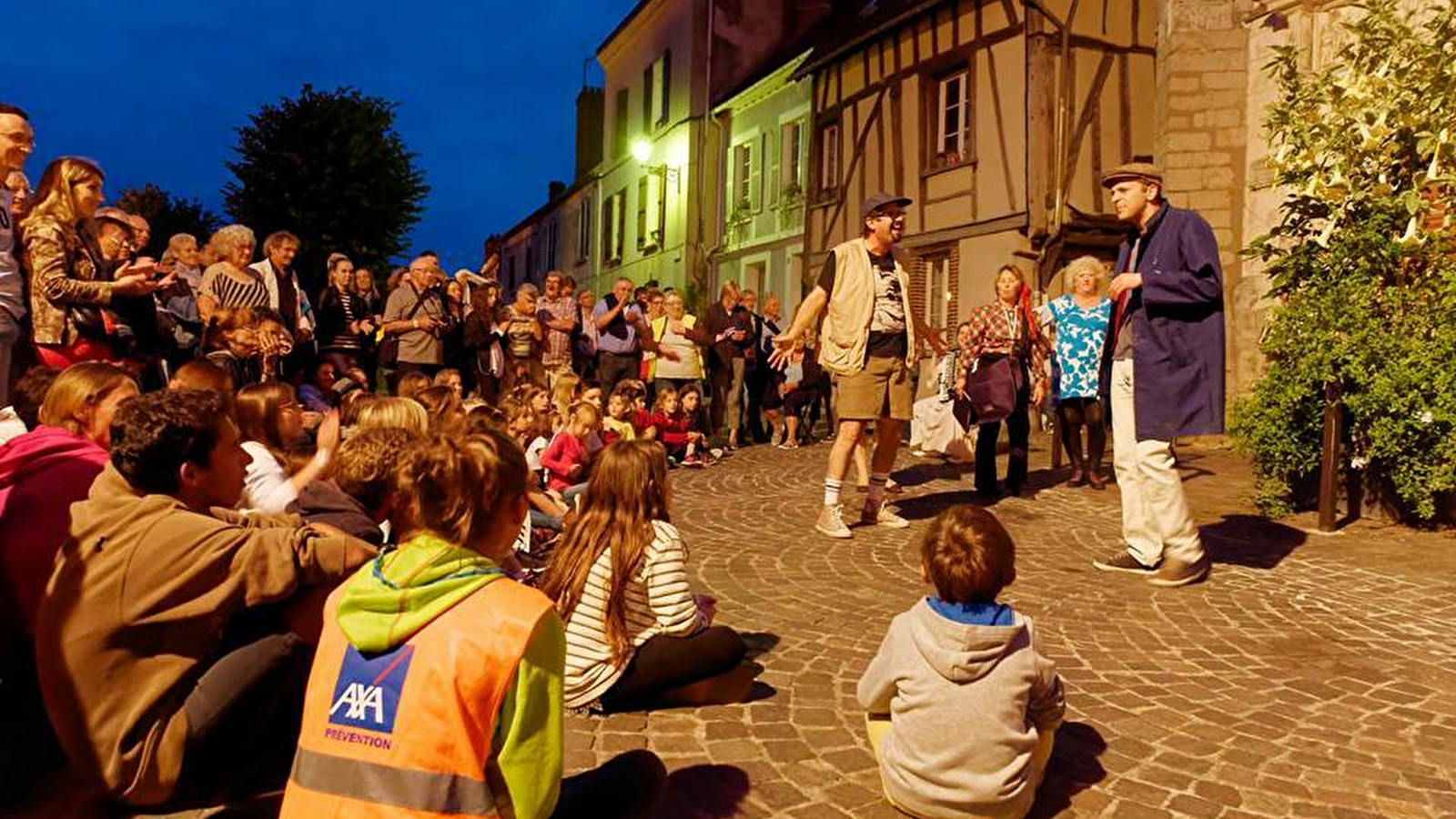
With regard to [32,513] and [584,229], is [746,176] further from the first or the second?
[32,513]

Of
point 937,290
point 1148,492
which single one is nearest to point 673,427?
point 1148,492

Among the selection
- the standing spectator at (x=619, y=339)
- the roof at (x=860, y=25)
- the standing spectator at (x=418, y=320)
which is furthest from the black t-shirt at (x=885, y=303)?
the roof at (x=860, y=25)

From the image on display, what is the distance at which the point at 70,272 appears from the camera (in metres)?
5.40

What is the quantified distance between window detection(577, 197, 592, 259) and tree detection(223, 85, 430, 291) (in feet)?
50.4

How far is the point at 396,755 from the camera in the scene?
1940 mm

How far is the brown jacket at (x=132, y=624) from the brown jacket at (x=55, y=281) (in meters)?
3.45

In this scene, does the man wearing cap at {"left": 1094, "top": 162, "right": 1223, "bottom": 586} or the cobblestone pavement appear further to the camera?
the man wearing cap at {"left": 1094, "top": 162, "right": 1223, "bottom": 586}

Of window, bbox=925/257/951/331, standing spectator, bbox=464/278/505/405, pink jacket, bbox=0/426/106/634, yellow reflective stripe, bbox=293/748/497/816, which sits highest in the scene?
window, bbox=925/257/951/331

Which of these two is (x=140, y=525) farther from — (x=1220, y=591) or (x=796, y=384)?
(x=796, y=384)

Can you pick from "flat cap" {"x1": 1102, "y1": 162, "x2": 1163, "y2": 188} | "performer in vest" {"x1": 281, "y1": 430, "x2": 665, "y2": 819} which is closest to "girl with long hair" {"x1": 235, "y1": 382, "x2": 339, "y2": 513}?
"performer in vest" {"x1": 281, "y1": 430, "x2": 665, "y2": 819}

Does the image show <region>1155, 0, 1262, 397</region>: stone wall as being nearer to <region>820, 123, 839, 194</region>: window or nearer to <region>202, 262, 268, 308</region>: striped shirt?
<region>820, 123, 839, 194</region>: window

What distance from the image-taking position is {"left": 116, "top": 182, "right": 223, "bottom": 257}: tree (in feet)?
94.1

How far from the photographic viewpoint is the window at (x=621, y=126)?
3303 centimetres

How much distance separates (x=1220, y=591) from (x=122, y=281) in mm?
6046
